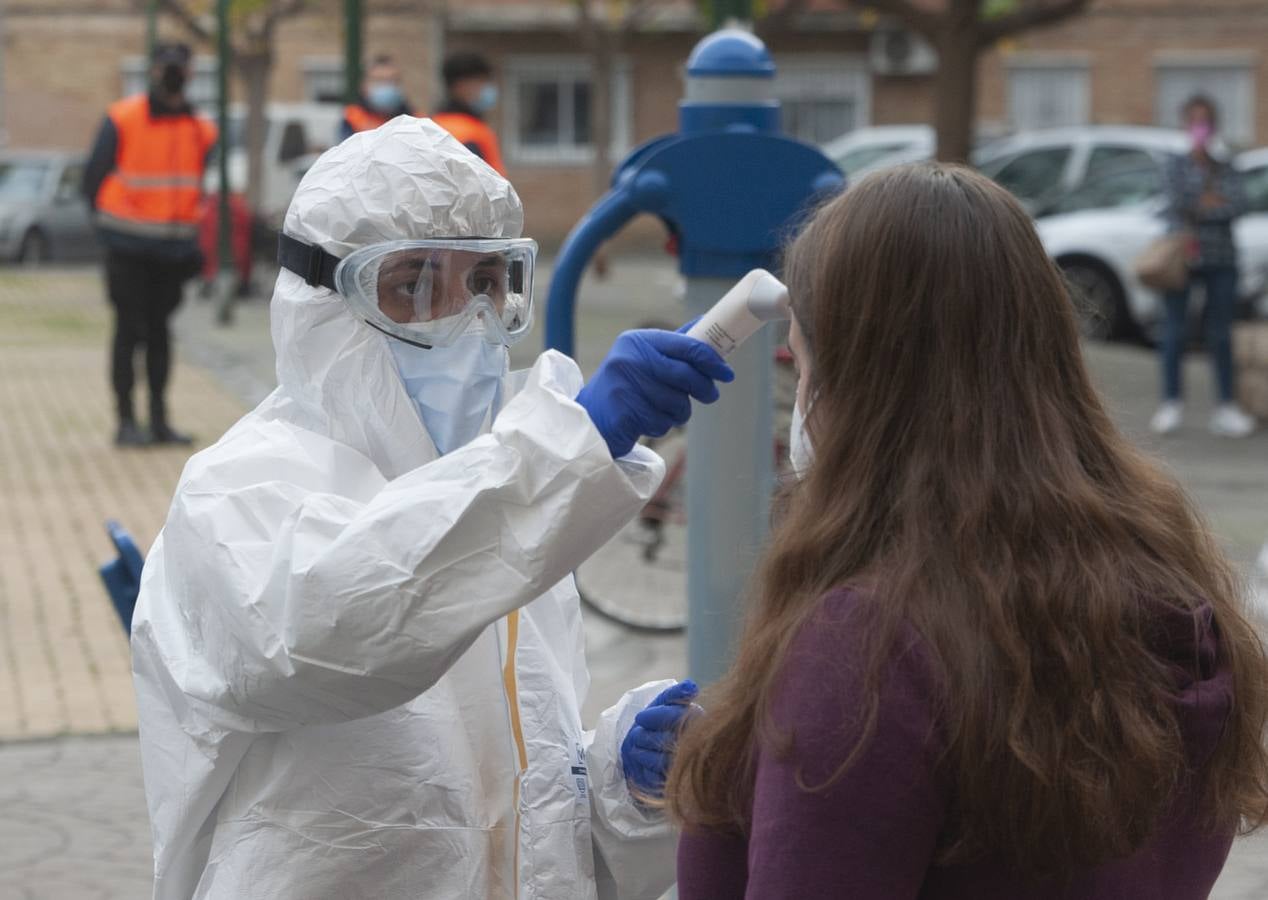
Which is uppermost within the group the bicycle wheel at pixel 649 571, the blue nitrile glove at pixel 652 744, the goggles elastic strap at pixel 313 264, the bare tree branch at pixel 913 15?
the bare tree branch at pixel 913 15

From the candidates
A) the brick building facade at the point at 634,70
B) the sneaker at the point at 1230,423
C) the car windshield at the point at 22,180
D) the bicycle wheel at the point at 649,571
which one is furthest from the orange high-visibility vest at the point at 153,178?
the brick building facade at the point at 634,70

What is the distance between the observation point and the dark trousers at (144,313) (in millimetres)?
9711

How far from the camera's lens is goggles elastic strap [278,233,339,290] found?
2.10m

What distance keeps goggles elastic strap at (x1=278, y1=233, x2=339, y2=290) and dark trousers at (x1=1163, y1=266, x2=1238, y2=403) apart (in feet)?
29.7

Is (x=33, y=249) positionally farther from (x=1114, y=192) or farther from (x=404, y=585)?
(x=404, y=585)

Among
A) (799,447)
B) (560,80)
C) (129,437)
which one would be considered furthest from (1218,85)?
(799,447)

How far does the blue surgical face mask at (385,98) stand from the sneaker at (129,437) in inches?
88.2

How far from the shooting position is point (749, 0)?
4.89 metres

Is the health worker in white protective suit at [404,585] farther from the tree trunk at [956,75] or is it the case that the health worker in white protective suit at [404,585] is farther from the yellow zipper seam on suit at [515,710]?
the tree trunk at [956,75]

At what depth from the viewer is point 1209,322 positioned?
10.8 meters

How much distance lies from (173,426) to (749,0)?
257 inches

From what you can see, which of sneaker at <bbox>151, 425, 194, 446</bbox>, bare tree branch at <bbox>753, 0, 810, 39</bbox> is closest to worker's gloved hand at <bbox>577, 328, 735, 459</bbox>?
sneaker at <bbox>151, 425, 194, 446</bbox>

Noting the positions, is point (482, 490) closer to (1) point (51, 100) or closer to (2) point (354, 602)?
(2) point (354, 602)

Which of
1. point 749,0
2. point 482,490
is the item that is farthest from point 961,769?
point 749,0
